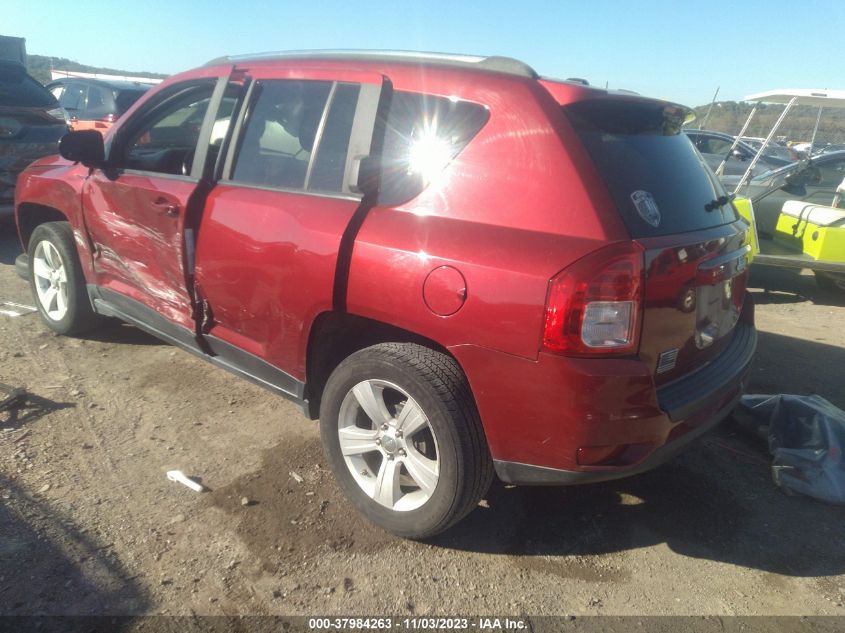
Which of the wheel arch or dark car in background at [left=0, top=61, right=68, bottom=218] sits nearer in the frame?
the wheel arch

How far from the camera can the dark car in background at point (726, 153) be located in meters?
11.9

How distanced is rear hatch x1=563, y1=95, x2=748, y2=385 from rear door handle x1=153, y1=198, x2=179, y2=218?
2.00 m

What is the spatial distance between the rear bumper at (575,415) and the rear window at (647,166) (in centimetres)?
54

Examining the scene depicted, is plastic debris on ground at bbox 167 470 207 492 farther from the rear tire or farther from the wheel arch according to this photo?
the wheel arch

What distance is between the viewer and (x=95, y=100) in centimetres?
1166

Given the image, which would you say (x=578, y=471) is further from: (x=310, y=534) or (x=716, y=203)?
(x=716, y=203)

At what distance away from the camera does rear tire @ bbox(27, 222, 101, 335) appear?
14.1 ft

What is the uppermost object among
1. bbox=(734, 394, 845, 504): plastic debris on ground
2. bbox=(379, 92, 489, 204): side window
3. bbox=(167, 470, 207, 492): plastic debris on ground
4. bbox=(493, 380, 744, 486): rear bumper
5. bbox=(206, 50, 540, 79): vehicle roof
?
bbox=(206, 50, 540, 79): vehicle roof

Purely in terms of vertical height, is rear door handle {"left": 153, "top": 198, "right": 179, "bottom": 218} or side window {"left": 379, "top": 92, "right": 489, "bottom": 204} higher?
side window {"left": 379, "top": 92, "right": 489, "bottom": 204}

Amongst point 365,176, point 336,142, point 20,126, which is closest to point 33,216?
point 20,126

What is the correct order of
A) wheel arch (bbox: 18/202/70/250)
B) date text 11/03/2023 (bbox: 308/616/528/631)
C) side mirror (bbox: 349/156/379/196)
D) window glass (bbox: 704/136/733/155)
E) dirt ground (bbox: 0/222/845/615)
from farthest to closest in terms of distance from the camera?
window glass (bbox: 704/136/733/155) < wheel arch (bbox: 18/202/70/250) < side mirror (bbox: 349/156/379/196) < dirt ground (bbox: 0/222/845/615) < date text 11/03/2023 (bbox: 308/616/528/631)

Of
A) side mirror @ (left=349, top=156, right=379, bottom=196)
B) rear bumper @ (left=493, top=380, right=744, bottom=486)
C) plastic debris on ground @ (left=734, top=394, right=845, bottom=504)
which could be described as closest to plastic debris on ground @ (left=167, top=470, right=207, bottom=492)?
rear bumper @ (left=493, top=380, right=744, bottom=486)

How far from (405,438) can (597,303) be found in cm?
97

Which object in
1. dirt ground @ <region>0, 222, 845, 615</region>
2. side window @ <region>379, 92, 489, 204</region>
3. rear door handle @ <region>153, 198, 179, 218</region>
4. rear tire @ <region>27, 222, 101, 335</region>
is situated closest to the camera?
dirt ground @ <region>0, 222, 845, 615</region>
